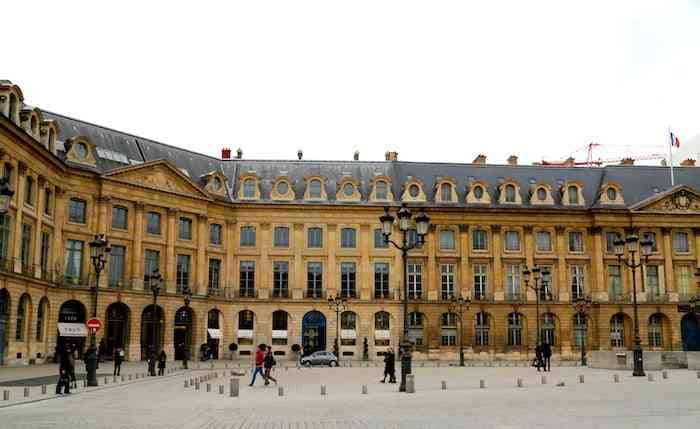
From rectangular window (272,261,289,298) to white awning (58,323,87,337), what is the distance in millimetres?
15749

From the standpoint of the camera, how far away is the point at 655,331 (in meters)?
65.2

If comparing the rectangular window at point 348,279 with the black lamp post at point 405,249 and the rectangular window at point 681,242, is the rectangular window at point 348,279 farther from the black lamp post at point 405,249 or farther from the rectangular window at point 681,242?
the black lamp post at point 405,249

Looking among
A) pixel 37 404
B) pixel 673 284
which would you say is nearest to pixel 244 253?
pixel 673 284

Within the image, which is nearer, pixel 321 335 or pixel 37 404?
pixel 37 404

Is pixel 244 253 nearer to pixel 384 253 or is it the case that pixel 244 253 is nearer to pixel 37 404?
pixel 384 253

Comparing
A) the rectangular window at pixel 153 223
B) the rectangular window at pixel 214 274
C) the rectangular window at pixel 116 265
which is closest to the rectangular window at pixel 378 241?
the rectangular window at pixel 214 274

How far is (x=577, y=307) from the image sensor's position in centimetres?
6412

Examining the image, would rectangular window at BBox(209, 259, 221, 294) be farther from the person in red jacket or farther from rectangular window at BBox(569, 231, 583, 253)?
the person in red jacket

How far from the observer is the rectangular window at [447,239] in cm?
6550

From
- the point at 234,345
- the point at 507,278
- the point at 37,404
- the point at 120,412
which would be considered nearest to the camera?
the point at 120,412

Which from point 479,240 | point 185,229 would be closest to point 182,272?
point 185,229

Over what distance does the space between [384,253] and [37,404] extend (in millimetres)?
43924

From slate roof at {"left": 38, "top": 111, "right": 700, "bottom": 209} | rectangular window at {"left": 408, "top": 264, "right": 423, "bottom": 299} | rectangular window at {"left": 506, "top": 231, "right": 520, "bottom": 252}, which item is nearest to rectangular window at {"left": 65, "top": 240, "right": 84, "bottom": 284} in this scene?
slate roof at {"left": 38, "top": 111, "right": 700, "bottom": 209}

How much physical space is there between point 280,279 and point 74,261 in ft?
54.4
